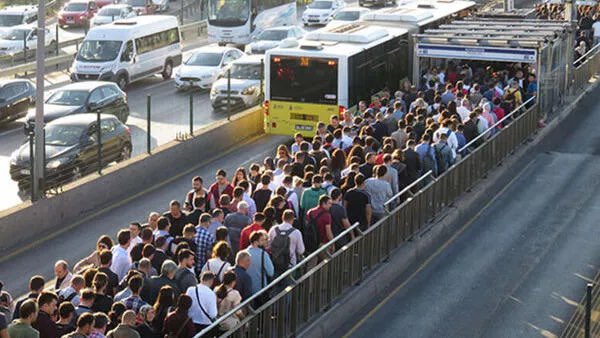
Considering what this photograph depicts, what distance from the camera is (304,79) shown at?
28875 millimetres

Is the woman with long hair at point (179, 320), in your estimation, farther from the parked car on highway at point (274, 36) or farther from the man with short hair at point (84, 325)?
the parked car on highway at point (274, 36)

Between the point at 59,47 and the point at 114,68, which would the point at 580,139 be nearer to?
the point at 114,68

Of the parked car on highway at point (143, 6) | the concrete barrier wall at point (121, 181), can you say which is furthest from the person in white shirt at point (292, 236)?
the parked car on highway at point (143, 6)

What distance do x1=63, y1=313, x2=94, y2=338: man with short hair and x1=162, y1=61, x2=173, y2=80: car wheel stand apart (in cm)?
3050

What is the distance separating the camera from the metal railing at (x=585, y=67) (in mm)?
34312

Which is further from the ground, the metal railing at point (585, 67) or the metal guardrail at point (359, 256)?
the metal railing at point (585, 67)

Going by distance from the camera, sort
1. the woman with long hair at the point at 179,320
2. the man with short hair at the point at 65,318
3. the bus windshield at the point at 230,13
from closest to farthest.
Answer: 1. the man with short hair at the point at 65,318
2. the woman with long hair at the point at 179,320
3. the bus windshield at the point at 230,13

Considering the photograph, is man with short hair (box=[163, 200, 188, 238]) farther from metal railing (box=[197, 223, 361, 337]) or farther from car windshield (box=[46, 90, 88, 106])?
car windshield (box=[46, 90, 88, 106])

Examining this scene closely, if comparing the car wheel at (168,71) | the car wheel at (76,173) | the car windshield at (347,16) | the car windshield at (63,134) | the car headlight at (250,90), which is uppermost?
the car windshield at (347,16)

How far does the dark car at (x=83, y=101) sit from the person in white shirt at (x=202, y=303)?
695 inches

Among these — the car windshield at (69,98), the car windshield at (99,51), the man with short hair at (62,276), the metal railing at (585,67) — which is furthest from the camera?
the car windshield at (99,51)

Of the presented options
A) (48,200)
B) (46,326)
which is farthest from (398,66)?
(46,326)

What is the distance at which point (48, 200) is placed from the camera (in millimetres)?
22391

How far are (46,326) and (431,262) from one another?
872 centimetres
